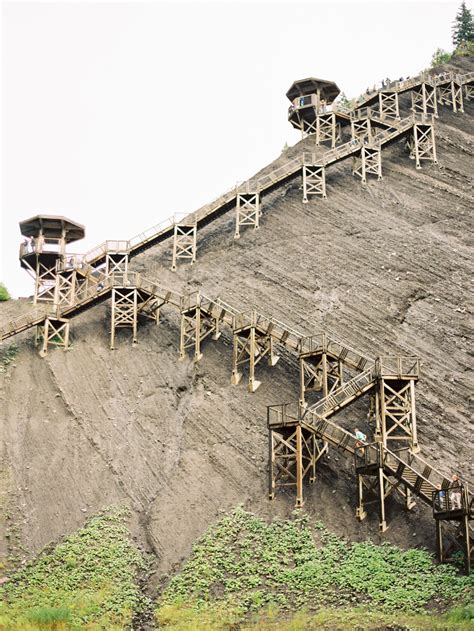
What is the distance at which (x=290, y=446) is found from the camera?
103 feet

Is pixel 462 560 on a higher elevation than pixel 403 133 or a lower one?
lower

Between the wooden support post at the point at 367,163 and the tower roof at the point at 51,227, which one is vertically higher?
the wooden support post at the point at 367,163

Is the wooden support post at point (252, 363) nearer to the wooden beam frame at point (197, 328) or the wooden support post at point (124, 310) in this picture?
the wooden beam frame at point (197, 328)

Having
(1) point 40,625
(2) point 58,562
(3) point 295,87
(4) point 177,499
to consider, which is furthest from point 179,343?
(3) point 295,87

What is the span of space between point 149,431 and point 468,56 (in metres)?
33.7

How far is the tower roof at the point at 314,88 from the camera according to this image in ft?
172

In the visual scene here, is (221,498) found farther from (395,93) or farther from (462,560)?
(395,93)

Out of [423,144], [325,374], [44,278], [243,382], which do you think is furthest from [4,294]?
[423,144]

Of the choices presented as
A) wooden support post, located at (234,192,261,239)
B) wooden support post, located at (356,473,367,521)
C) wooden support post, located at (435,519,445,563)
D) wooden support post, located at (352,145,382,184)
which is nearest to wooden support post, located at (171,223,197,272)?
wooden support post, located at (234,192,261,239)

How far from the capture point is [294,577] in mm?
27906

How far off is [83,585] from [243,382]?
10.9 metres

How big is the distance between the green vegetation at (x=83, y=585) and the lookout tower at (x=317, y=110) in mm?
26412

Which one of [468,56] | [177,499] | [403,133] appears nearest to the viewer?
[177,499]

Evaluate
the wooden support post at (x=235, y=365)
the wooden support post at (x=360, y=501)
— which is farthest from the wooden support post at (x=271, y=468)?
the wooden support post at (x=235, y=365)
